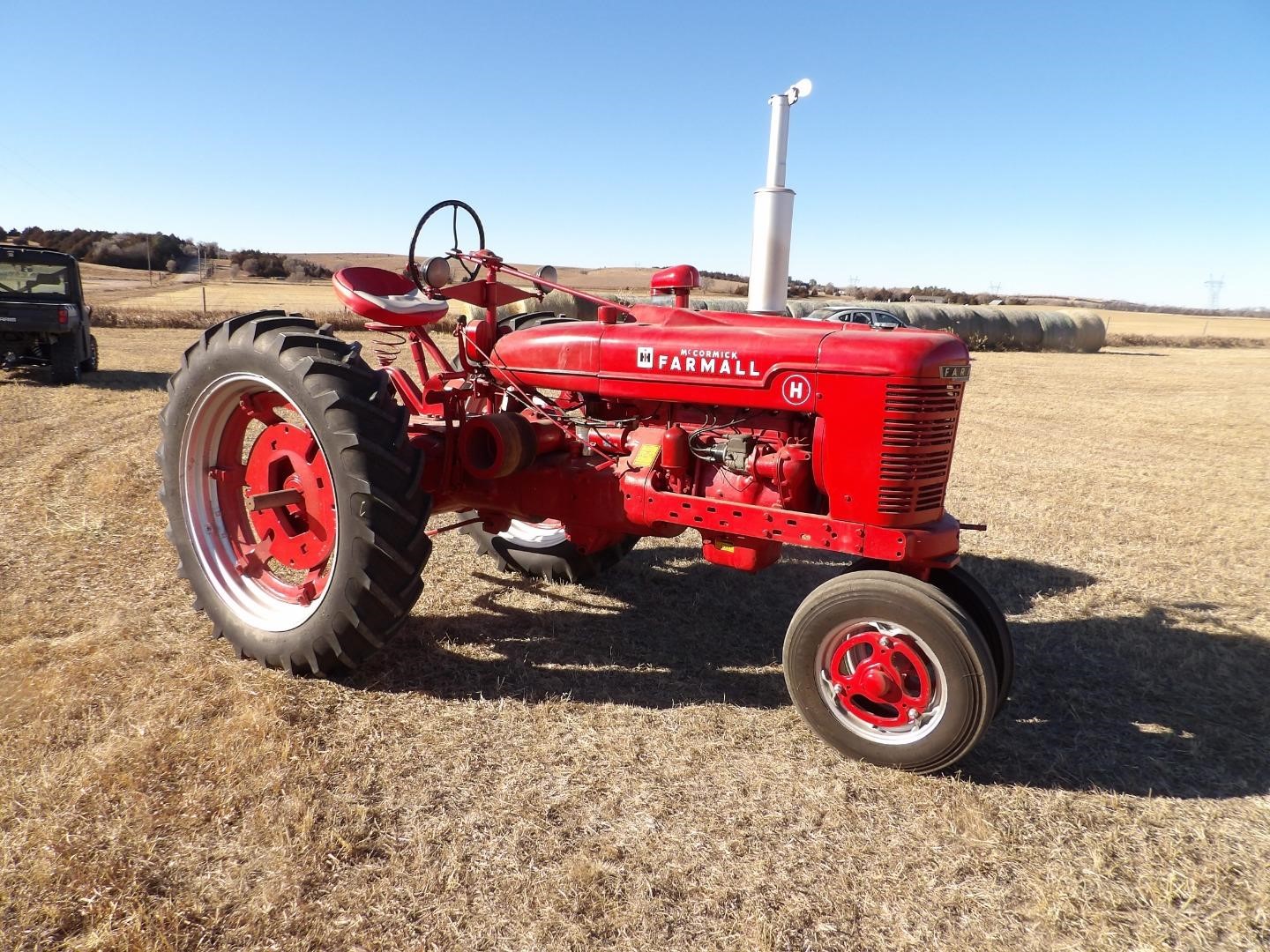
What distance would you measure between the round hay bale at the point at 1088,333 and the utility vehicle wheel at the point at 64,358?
27687mm

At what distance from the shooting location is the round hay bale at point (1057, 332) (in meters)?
27.6

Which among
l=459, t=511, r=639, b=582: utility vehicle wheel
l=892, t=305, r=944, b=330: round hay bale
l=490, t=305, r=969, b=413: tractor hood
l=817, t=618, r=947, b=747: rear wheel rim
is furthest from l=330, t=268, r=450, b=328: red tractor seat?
l=892, t=305, r=944, b=330: round hay bale

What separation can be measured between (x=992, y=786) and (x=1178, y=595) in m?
2.68

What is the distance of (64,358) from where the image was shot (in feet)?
34.5

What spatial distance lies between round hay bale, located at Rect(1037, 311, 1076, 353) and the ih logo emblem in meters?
27.8

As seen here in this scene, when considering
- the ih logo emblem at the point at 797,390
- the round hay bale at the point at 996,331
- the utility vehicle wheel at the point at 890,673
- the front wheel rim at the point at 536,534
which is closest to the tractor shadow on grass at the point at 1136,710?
the utility vehicle wheel at the point at 890,673

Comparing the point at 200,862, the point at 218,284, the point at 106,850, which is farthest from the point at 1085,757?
the point at 218,284

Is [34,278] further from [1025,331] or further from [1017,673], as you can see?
[1025,331]

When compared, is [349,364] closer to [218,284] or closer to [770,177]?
[770,177]

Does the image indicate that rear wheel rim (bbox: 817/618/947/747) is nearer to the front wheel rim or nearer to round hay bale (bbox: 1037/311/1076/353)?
the front wheel rim

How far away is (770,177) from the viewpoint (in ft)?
14.8

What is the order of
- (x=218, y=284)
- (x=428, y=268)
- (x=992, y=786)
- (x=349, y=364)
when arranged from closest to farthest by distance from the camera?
(x=992, y=786)
(x=349, y=364)
(x=428, y=268)
(x=218, y=284)

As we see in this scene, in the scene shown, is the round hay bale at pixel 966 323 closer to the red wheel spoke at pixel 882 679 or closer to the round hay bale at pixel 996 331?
the round hay bale at pixel 996 331

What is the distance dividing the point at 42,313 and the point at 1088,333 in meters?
28.6
